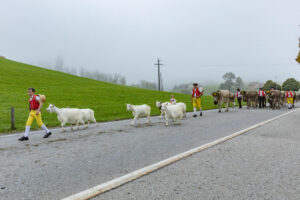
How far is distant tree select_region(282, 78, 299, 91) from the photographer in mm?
114175

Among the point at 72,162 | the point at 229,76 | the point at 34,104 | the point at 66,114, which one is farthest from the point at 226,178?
the point at 229,76

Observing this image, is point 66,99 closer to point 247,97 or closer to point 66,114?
point 66,114

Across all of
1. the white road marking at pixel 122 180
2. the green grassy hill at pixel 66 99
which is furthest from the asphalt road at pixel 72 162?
the green grassy hill at pixel 66 99

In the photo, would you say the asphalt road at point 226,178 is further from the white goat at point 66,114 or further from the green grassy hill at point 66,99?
the green grassy hill at point 66,99

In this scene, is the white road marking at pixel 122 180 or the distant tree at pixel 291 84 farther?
the distant tree at pixel 291 84

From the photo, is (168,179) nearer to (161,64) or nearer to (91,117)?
(91,117)

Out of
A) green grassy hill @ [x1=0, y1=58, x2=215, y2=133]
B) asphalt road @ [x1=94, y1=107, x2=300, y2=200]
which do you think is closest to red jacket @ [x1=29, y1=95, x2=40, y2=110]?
green grassy hill @ [x1=0, y1=58, x2=215, y2=133]

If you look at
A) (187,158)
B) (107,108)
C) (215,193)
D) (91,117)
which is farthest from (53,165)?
(107,108)

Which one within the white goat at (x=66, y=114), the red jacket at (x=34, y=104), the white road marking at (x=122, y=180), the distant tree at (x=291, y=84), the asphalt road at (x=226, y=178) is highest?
the distant tree at (x=291, y=84)

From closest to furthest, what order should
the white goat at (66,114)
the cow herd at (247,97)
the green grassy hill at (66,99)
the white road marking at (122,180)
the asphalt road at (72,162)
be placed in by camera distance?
the white road marking at (122,180) < the asphalt road at (72,162) < the white goat at (66,114) < the green grassy hill at (66,99) < the cow herd at (247,97)

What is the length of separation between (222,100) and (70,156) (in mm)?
17064

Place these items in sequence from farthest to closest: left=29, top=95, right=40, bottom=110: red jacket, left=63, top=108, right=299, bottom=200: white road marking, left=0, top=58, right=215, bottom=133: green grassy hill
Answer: left=0, top=58, right=215, bottom=133: green grassy hill, left=29, top=95, right=40, bottom=110: red jacket, left=63, top=108, right=299, bottom=200: white road marking

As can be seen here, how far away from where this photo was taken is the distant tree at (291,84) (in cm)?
11418

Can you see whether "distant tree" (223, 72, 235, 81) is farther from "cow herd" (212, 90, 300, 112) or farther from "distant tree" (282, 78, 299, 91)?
"cow herd" (212, 90, 300, 112)
